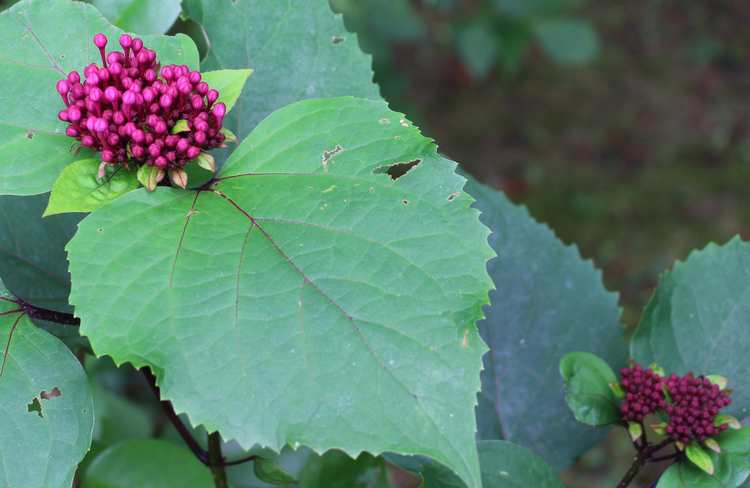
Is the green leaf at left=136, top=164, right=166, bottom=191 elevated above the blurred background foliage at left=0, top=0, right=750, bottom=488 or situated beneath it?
elevated above

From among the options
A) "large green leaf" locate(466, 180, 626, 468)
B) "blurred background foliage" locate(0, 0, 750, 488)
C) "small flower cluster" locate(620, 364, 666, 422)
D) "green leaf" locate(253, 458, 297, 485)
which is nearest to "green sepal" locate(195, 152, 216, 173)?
A: "green leaf" locate(253, 458, 297, 485)

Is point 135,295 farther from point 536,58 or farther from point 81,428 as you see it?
point 536,58

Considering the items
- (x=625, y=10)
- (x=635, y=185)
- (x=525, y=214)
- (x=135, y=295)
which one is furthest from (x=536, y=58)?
(x=135, y=295)

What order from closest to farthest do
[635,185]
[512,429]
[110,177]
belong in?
1. [110,177]
2. [512,429]
3. [635,185]

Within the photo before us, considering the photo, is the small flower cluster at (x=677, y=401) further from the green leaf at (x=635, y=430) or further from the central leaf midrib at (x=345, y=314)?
the central leaf midrib at (x=345, y=314)

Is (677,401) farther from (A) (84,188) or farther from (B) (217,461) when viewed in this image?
(A) (84,188)

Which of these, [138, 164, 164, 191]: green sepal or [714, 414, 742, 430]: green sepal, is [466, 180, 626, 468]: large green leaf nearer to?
[714, 414, 742, 430]: green sepal

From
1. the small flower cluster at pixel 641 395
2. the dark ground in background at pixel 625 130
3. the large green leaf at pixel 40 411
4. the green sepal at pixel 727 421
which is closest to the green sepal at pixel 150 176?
the large green leaf at pixel 40 411
